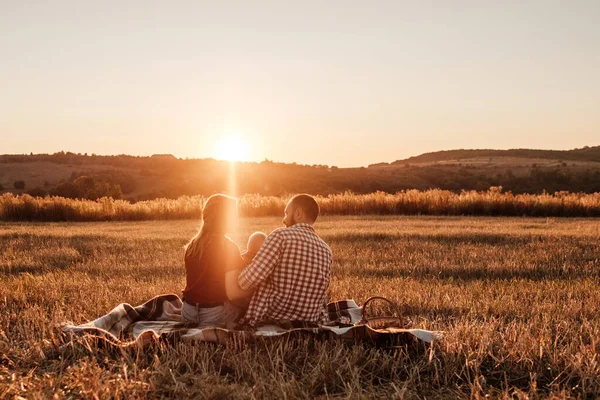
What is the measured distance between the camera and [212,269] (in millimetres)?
6320

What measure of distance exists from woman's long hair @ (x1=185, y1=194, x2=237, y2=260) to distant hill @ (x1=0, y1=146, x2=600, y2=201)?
6446cm

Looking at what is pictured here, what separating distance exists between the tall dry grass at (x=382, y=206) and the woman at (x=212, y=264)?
72.4 ft

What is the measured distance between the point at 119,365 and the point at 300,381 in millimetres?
1679

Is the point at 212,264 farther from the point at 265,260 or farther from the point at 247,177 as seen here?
the point at 247,177

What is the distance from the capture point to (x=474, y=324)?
5863 millimetres

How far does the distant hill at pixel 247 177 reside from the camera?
285 ft

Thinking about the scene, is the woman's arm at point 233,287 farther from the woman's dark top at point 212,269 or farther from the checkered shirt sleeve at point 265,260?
the checkered shirt sleeve at point 265,260

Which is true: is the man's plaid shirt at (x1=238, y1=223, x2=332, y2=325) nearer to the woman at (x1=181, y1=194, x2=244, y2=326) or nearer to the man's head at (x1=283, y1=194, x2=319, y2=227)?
→ the man's head at (x1=283, y1=194, x2=319, y2=227)

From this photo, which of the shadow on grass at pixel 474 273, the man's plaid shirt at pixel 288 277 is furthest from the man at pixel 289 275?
the shadow on grass at pixel 474 273

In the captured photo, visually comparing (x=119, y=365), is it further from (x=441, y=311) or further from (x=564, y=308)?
(x=564, y=308)

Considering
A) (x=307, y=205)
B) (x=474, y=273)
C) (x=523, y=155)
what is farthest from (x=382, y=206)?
(x=523, y=155)

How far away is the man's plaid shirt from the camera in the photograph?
20.2 feet

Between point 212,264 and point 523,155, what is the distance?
543ft

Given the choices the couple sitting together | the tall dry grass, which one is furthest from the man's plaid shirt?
the tall dry grass
